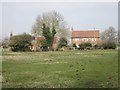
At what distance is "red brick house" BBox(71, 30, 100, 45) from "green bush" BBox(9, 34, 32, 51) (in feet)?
102

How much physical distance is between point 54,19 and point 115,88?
43.1m

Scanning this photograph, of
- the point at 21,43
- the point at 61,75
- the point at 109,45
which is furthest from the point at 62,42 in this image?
the point at 61,75

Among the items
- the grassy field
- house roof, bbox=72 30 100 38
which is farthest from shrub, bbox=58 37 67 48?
the grassy field

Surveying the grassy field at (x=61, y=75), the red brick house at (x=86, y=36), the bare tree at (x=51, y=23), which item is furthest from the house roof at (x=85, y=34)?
the grassy field at (x=61, y=75)

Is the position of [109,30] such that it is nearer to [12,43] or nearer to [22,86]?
[12,43]

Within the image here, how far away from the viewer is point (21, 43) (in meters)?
40.8

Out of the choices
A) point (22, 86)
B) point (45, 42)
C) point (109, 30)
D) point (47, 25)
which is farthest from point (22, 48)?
point (22, 86)

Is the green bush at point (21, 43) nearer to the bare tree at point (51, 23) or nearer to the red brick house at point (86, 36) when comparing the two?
the bare tree at point (51, 23)

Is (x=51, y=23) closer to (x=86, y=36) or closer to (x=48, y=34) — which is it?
(x=48, y=34)

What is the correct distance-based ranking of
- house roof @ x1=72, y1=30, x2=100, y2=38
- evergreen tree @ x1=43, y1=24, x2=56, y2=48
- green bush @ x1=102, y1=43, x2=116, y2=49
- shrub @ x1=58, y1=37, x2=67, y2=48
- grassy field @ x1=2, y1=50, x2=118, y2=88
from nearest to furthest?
grassy field @ x1=2, y1=50, x2=118, y2=88
green bush @ x1=102, y1=43, x2=116, y2=49
evergreen tree @ x1=43, y1=24, x2=56, y2=48
shrub @ x1=58, y1=37, x2=67, y2=48
house roof @ x1=72, y1=30, x2=100, y2=38

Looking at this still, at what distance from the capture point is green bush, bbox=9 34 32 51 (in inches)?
1606

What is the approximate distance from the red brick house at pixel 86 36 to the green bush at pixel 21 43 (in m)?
31.0

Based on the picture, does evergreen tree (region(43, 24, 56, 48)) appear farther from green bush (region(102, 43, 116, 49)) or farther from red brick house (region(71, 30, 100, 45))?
red brick house (region(71, 30, 100, 45))

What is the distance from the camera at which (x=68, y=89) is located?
17.4ft
